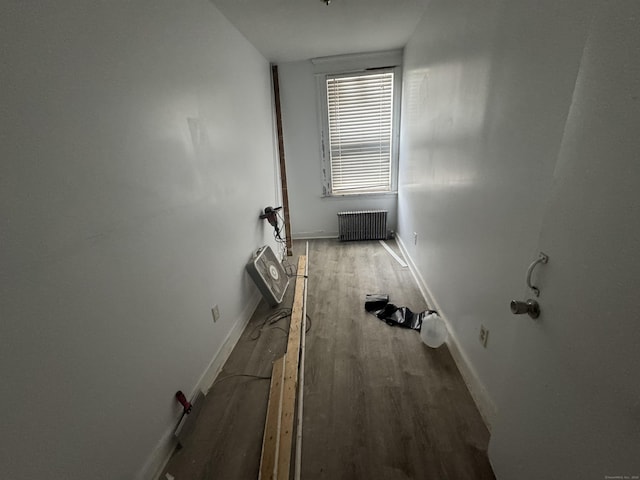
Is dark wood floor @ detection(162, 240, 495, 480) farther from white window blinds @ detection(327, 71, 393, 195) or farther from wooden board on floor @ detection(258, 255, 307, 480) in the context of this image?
white window blinds @ detection(327, 71, 393, 195)

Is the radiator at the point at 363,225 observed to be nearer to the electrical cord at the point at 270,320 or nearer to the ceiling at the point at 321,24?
the electrical cord at the point at 270,320

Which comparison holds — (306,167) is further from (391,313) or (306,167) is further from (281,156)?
(391,313)

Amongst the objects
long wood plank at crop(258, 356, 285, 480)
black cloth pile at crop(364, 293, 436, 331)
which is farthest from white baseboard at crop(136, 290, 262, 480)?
black cloth pile at crop(364, 293, 436, 331)

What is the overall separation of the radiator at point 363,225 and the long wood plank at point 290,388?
1.77 meters

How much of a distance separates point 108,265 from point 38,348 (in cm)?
35

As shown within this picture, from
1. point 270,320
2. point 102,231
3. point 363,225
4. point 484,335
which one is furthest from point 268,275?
point 363,225

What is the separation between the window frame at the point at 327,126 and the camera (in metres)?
3.74

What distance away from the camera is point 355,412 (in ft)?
5.26

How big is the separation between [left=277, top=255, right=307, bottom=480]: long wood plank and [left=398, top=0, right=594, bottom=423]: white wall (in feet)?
3.49

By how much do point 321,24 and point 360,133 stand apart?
5.48ft

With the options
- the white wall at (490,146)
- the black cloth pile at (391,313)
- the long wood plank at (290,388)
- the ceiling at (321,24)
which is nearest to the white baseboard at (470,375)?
the white wall at (490,146)

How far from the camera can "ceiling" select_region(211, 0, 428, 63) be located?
A: 2.20m

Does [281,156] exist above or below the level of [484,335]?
above

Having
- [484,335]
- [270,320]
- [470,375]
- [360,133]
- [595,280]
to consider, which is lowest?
[270,320]
